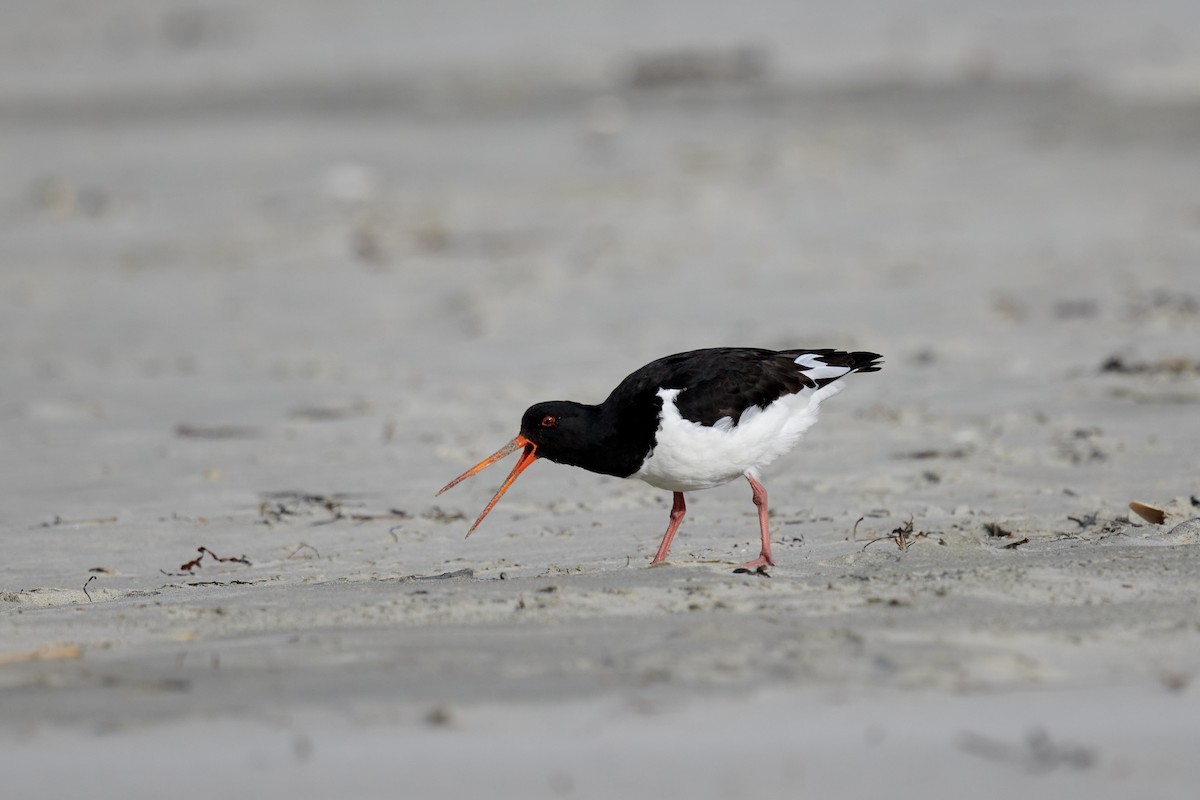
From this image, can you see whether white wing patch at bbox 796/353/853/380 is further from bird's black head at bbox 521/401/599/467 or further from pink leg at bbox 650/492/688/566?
bird's black head at bbox 521/401/599/467

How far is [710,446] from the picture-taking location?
536cm

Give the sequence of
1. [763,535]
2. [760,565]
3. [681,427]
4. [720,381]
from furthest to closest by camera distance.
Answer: [720,381] < [681,427] < [763,535] < [760,565]

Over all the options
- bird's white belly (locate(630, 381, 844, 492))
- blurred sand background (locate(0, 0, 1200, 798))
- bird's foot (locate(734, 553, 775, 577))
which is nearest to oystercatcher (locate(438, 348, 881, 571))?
bird's white belly (locate(630, 381, 844, 492))

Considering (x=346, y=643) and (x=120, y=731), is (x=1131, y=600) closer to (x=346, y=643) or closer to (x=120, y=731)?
(x=346, y=643)

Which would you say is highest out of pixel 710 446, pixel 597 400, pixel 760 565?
pixel 597 400

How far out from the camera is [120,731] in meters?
3.47

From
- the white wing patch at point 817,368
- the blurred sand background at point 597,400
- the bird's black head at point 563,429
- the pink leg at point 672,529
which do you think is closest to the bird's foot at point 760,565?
the blurred sand background at point 597,400

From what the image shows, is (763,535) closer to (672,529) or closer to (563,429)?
(672,529)

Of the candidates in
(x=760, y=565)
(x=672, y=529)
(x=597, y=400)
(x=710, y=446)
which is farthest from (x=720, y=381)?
(x=597, y=400)

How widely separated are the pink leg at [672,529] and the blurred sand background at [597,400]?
17cm

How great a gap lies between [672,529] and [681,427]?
1.35 feet

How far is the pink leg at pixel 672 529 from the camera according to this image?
5.32 meters

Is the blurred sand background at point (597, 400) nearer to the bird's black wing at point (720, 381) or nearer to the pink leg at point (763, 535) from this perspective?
the pink leg at point (763, 535)

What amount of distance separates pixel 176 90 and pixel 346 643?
18.6 m
